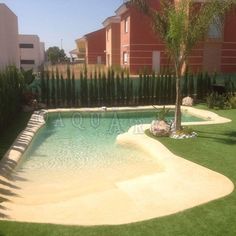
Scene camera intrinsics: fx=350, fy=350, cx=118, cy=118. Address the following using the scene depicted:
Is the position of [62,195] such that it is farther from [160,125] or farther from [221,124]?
[221,124]

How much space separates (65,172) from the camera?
980 cm

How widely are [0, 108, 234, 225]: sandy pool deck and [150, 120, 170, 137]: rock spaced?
1.93m

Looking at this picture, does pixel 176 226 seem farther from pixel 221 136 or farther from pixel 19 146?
pixel 19 146

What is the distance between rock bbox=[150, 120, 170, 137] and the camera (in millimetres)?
12104

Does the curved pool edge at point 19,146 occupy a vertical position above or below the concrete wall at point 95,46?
below

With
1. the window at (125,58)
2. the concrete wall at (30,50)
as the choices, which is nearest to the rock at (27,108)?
the window at (125,58)

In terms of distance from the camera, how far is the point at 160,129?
39.9 ft

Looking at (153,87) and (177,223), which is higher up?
(153,87)

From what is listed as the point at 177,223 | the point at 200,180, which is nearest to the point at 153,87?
the point at 200,180

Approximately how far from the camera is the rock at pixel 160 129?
1210 centimetres

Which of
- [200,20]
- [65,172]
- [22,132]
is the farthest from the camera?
[22,132]

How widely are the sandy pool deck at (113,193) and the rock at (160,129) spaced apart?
193 cm

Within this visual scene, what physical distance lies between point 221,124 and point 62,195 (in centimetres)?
808

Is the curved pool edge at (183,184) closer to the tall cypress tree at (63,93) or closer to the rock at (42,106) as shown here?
the rock at (42,106)
